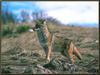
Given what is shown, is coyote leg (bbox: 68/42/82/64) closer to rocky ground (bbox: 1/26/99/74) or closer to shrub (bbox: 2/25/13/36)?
rocky ground (bbox: 1/26/99/74)

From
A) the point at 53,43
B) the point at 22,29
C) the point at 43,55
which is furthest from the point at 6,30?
the point at 53,43

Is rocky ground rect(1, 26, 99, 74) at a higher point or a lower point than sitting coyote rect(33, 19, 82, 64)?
lower

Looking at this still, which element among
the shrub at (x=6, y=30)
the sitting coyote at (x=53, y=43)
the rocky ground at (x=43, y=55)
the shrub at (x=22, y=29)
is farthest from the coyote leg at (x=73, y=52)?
the shrub at (x=6, y=30)

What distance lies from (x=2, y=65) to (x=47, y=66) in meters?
1.50

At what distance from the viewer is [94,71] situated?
32.5 feet

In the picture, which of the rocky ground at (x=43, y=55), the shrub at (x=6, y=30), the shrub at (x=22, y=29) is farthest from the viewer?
the shrub at (x=6, y=30)

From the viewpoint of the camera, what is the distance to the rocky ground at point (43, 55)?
9.68 metres

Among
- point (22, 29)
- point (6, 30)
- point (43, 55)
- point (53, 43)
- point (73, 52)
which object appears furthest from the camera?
point (6, 30)

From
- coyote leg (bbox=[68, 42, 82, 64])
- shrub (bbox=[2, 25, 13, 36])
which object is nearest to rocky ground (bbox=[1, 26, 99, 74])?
coyote leg (bbox=[68, 42, 82, 64])

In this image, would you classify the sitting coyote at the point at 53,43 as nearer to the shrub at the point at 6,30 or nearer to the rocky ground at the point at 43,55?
the rocky ground at the point at 43,55

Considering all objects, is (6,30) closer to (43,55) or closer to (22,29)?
(22,29)

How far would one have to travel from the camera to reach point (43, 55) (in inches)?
398

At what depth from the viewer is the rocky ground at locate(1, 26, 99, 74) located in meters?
9.68

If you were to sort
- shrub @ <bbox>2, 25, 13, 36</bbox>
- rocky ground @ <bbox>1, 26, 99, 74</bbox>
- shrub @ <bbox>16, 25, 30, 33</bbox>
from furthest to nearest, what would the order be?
shrub @ <bbox>2, 25, 13, 36</bbox> < shrub @ <bbox>16, 25, 30, 33</bbox> < rocky ground @ <bbox>1, 26, 99, 74</bbox>
